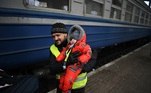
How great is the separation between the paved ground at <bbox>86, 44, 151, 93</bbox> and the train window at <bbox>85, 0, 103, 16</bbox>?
1618 mm

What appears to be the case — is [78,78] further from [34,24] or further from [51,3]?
[51,3]

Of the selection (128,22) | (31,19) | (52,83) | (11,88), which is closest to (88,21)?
(52,83)

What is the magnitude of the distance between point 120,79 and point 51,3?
2318 mm

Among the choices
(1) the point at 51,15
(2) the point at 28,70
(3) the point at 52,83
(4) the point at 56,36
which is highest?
(1) the point at 51,15

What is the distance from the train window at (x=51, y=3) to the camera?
326cm

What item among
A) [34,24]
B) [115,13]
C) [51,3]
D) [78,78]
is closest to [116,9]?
[115,13]

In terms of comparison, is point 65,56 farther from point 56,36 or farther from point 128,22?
point 128,22

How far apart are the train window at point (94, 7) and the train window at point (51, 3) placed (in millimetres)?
1041

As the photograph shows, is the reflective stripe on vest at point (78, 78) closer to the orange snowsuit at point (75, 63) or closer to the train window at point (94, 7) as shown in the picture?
the orange snowsuit at point (75, 63)

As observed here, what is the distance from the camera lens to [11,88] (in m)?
1.61

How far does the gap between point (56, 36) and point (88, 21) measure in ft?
10.5

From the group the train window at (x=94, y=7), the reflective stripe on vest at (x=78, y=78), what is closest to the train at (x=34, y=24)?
the train window at (x=94, y=7)

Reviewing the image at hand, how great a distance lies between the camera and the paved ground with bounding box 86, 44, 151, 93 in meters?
3.78

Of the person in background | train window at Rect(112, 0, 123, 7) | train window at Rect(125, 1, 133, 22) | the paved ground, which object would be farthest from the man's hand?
train window at Rect(125, 1, 133, 22)
